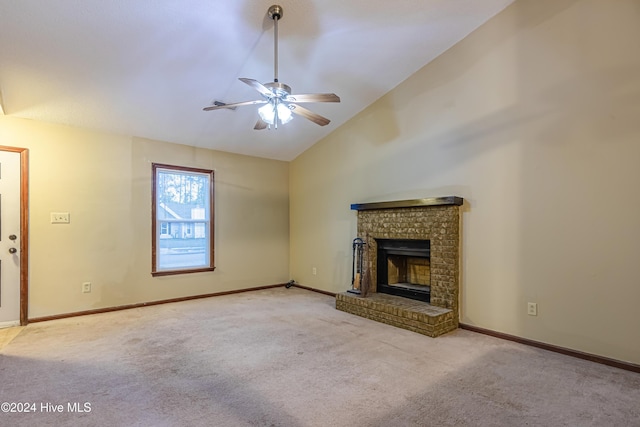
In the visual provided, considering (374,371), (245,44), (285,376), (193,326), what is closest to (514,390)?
(374,371)

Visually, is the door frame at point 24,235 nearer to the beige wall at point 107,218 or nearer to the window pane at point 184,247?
the beige wall at point 107,218

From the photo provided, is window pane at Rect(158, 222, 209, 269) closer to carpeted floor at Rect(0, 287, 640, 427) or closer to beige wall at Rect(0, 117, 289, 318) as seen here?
beige wall at Rect(0, 117, 289, 318)

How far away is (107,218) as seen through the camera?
14.1 ft

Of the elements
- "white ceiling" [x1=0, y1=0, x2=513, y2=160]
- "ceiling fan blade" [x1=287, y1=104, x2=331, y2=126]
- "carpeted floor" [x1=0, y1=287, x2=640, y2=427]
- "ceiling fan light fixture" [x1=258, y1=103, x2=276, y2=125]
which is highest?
"white ceiling" [x1=0, y1=0, x2=513, y2=160]

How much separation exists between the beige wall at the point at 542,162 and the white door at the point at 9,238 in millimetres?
4467

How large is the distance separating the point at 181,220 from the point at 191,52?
2.55 meters

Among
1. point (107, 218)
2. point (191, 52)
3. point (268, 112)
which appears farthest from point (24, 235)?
point (268, 112)

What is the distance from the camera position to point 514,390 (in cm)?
226

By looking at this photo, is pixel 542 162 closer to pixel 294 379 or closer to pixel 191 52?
pixel 294 379

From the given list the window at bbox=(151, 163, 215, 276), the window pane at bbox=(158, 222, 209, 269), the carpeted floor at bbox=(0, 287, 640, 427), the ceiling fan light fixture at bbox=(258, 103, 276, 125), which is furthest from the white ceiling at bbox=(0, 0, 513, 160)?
the carpeted floor at bbox=(0, 287, 640, 427)

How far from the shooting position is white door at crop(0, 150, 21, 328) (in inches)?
144

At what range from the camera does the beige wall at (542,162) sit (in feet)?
8.72

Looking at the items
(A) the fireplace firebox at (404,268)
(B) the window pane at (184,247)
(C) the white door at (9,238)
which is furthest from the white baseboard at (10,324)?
(A) the fireplace firebox at (404,268)

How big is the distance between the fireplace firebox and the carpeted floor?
0.79 metres
